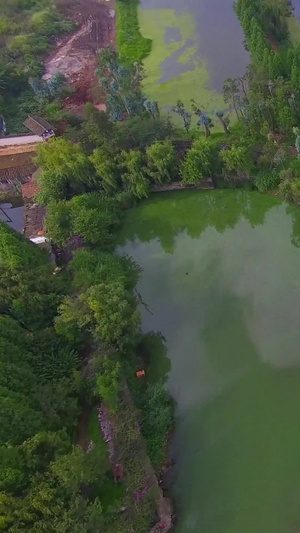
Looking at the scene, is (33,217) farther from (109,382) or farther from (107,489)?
(107,489)

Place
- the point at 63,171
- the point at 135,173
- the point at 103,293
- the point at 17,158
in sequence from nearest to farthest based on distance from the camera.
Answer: the point at 103,293 < the point at 135,173 < the point at 63,171 < the point at 17,158

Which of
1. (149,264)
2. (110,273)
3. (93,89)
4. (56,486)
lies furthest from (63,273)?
(93,89)

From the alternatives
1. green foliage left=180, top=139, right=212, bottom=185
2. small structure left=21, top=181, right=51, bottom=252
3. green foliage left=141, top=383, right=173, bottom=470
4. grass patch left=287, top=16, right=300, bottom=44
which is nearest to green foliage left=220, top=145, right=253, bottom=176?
green foliage left=180, top=139, right=212, bottom=185

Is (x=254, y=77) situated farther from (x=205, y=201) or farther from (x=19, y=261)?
(x=19, y=261)

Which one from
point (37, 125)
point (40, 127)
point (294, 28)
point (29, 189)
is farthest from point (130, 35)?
point (29, 189)

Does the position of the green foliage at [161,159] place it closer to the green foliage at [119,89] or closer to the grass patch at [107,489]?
the green foliage at [119,89]

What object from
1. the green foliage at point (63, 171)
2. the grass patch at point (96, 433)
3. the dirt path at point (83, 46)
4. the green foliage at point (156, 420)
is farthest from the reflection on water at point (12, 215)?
the green foliage at point (156, 420)

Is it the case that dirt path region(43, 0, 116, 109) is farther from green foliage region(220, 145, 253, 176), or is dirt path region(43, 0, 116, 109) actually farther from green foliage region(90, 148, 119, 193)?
green foliage region(220, 145, 253, 176)
